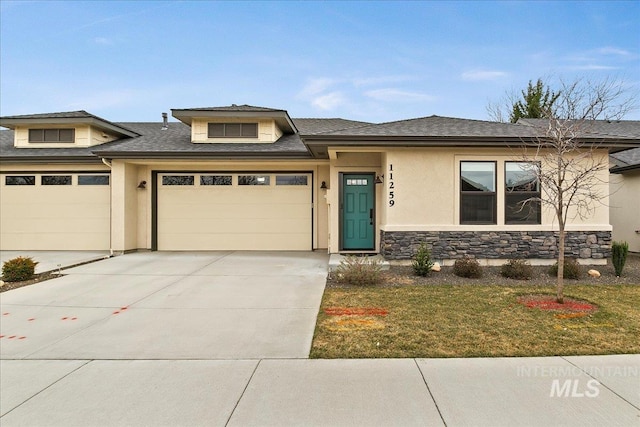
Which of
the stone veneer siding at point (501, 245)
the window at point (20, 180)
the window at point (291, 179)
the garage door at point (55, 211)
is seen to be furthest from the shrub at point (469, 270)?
the window at point (20, 180)

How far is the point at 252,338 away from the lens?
169 inches

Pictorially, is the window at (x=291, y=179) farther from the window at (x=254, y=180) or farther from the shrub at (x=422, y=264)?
the shrub at (x=422, y=264)

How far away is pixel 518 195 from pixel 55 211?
1476cm

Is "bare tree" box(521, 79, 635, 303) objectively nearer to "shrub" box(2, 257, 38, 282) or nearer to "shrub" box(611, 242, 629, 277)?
"shrub" box(611, 242, 629, 277)

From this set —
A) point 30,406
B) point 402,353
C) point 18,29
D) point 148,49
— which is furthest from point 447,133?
point 18,29

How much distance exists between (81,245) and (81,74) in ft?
32.0

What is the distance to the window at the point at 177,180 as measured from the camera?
12.1 metres

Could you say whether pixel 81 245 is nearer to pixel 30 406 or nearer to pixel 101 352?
pixel 101 352

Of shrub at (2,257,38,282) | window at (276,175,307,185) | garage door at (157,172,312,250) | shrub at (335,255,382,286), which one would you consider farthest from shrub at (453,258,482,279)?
shrub at (2,257,38,282)

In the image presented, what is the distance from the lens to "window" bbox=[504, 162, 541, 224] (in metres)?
8.81

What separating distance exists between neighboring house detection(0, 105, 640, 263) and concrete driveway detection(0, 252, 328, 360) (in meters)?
2.78

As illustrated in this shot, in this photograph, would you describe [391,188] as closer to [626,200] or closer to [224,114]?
[224,114]

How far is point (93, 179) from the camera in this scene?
11.8 m

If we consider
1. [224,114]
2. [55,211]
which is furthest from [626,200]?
[55,211]
